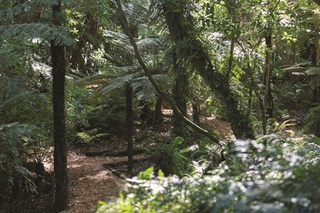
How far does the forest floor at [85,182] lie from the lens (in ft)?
16.9

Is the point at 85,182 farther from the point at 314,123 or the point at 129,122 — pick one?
the point at 314,123

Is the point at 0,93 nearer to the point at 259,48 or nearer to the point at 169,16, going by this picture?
the point at 169,16

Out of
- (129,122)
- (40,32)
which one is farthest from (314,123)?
(40,32)

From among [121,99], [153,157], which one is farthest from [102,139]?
[153,157]

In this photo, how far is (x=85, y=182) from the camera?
6074mm

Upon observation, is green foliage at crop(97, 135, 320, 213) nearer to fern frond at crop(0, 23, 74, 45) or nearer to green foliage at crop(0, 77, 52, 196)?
fern frond at crop(0, 23, 74, 45)

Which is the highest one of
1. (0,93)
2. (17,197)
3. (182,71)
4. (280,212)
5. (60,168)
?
(182,71)

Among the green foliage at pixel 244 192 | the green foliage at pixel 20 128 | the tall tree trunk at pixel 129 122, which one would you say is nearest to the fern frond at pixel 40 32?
the green foliage at pixel 20 128

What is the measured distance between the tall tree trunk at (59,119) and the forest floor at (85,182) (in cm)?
29

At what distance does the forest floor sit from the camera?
516 centimetres

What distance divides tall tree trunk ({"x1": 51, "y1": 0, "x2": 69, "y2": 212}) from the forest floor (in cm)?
29

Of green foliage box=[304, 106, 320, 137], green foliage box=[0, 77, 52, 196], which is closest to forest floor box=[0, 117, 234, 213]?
green foliage box=[0, 77, 52, 196]

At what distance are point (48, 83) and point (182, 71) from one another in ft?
8.95

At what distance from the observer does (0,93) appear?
17.3 feet
